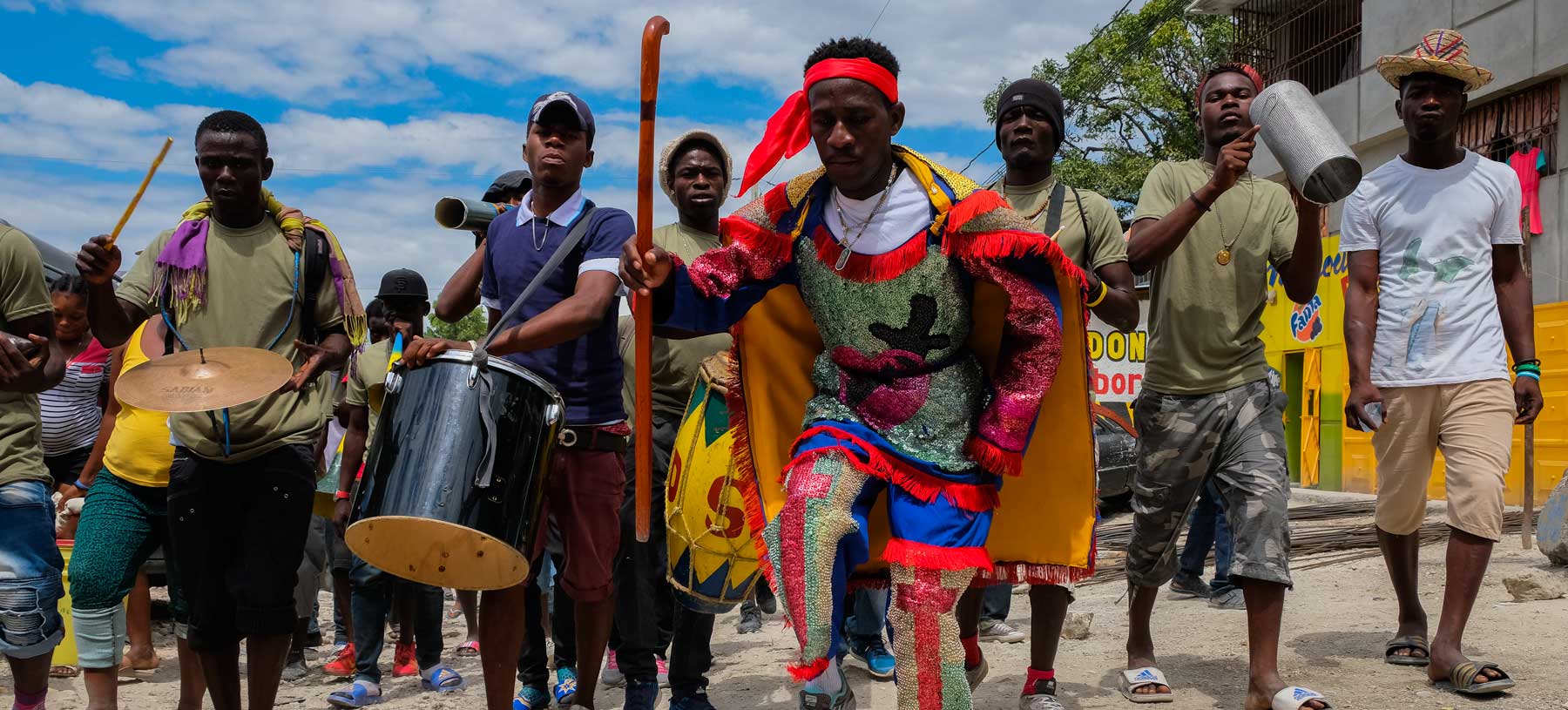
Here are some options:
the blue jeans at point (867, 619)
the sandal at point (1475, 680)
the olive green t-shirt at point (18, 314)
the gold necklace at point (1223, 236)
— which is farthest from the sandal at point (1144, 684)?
the olive green t-shirt at point (18, 314)

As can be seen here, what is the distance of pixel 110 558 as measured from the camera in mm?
4430

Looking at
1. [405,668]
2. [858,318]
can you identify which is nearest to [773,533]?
[858,318]

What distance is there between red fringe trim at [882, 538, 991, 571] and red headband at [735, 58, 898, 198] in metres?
1.13

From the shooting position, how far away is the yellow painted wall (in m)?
13.2

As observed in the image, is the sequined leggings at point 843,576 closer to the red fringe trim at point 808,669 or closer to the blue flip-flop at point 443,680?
the red fringe trim at point 808,669

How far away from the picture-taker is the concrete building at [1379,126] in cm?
1448

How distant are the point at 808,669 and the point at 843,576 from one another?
302mm

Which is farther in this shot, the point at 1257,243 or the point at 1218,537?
the point at 1218,537

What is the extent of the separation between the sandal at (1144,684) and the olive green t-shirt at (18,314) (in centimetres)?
415

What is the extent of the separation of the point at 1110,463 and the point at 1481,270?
934 centimetres

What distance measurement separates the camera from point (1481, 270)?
5008 millimetres

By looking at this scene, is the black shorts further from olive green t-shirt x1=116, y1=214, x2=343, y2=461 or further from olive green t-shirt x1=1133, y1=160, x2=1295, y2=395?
olive green t-shirt x1=1133, y1=160, x2=1295, y2=395

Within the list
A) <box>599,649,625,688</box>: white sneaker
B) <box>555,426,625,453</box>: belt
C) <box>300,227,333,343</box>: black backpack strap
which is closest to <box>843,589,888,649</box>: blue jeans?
<box>599,649,625,688</box>: white sneaker

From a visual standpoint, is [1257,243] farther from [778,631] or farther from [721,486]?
[778,631]
